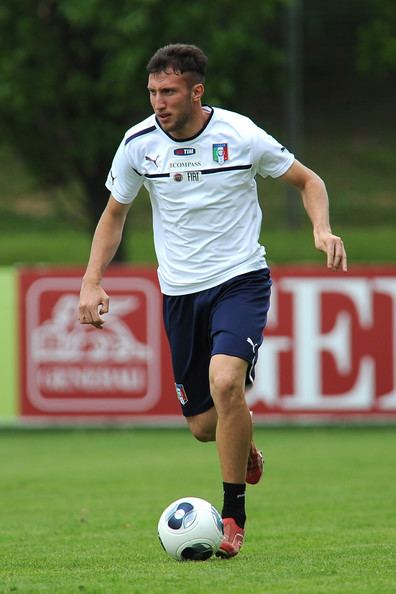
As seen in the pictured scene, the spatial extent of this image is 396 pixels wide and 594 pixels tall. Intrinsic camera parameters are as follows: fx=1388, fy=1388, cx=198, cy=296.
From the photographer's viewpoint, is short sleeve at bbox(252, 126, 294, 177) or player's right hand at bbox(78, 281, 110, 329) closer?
player's right hand at bbox(78, 281, 110, 329)

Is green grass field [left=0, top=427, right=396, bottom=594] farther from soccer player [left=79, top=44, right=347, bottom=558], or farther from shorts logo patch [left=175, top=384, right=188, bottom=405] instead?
shorts logo patch [left=175, top=384, right=188, bottom=405]

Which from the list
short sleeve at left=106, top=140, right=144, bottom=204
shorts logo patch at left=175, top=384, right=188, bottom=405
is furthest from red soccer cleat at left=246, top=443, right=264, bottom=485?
short sleeve at left=106, top=140, right=144, bottom=204

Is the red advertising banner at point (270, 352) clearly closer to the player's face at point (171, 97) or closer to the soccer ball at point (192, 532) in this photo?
the player's face at point (171, 97)

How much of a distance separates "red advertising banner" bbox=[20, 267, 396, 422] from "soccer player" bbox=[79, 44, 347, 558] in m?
9.54

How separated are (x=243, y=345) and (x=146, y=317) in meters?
10.1

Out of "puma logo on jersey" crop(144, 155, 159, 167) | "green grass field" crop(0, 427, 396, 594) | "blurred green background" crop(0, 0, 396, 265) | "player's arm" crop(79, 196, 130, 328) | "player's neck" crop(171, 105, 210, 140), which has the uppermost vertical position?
"blurred green background" crop(0, 0, 396, 265)

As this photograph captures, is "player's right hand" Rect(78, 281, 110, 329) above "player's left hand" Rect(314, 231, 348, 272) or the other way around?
the other way around

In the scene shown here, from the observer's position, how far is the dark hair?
7020mm

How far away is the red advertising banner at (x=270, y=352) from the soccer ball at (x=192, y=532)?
10057 millimetres

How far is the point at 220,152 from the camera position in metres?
7.14

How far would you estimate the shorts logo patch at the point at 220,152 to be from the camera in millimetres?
7137

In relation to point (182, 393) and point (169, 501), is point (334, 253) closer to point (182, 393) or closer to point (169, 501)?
point (182, 393)

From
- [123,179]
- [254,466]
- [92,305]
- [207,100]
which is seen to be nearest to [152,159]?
[123,179]

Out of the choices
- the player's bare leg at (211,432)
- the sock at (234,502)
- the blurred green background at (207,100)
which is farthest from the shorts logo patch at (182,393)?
the blurred green background at (207,100)
